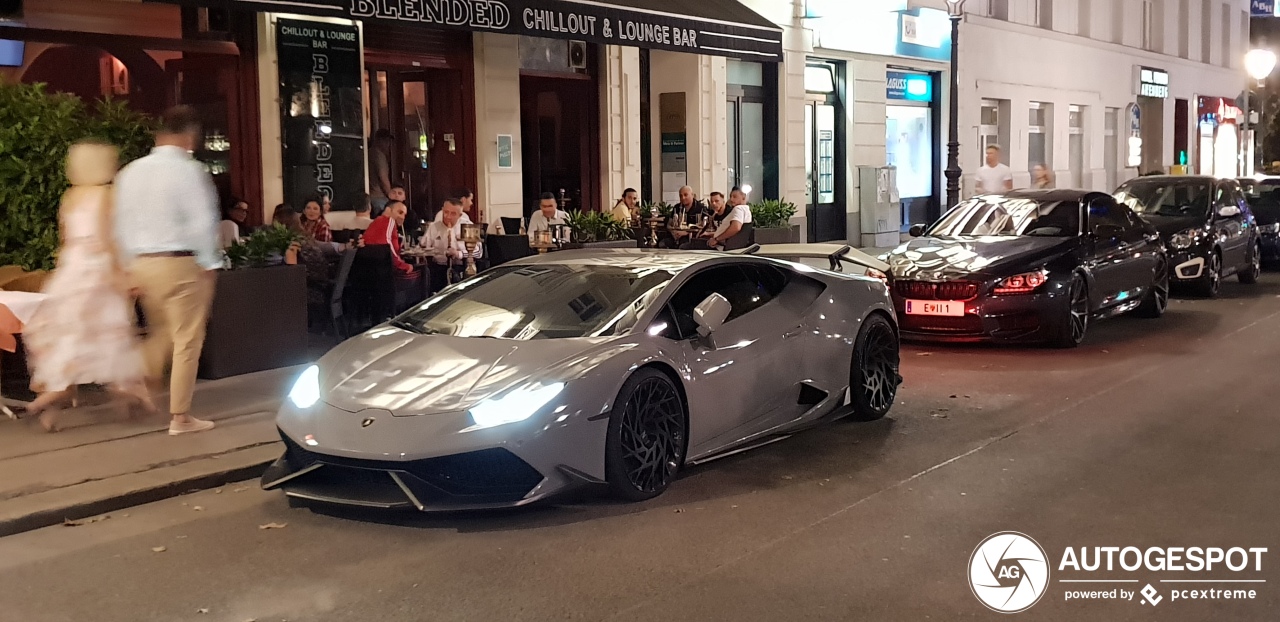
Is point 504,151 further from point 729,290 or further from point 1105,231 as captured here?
point 729,290

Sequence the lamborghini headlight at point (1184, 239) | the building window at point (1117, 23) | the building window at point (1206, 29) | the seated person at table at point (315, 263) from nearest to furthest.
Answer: the seated person at table at point (315, 263)
the lamborghini headlight at point (1184, 239)
the building window at point (1117, 23)
the building window at point (1206, 29)

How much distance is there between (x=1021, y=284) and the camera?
38.2 ft

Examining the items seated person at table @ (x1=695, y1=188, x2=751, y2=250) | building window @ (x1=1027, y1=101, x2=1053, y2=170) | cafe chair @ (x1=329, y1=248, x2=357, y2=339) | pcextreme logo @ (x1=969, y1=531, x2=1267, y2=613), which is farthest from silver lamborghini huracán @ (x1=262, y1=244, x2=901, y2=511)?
building window @ (x1=1027, y1=101, x2=1053, y2=170)

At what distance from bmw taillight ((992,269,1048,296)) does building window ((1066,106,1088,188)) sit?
960 inches

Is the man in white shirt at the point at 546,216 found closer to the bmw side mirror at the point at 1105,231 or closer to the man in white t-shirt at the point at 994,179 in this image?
the bmw side mirror at the point at 1105,231

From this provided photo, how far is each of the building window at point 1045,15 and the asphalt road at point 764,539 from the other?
81.8 feet

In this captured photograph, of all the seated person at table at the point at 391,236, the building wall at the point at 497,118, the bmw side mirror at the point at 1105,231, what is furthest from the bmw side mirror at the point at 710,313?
the building wall at the point at 497,118

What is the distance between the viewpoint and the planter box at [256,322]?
10352mm

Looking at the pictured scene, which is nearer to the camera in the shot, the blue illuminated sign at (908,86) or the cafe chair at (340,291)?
the cafe chair at (340,291)

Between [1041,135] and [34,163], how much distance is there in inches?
1078

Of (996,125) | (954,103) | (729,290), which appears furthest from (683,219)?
(996,125)

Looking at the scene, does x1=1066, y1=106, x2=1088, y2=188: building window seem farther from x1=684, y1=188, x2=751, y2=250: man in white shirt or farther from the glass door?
x1=684, y1=188, x2=751, y2=250: man in white shirt

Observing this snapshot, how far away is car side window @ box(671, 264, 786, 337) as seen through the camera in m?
7.32

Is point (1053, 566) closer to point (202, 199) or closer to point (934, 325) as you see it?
point (202, 199)
